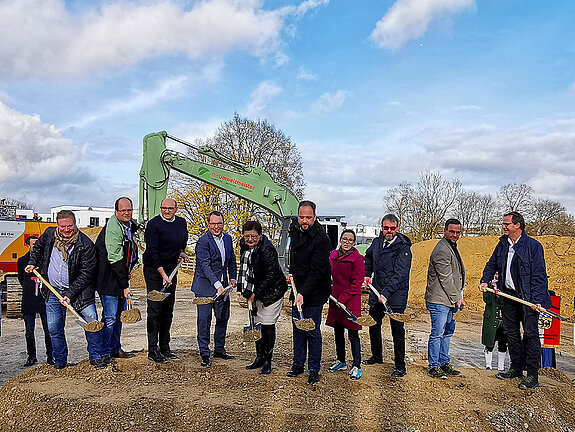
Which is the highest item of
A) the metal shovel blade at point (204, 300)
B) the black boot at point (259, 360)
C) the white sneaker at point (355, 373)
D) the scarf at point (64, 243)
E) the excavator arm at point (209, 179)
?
the excavator arm at point (209, 179)

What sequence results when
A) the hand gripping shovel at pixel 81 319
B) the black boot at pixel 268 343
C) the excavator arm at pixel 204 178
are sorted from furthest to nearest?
the excavator arm at pixel 204 178, the black boot at pixel 268 343, the hand gripping shovel at pixel 81 319

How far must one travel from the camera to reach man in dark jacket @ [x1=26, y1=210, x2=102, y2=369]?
5.93 m

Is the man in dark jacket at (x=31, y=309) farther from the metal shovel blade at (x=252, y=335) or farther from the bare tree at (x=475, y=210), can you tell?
the bare tree at (x=475, y=210)

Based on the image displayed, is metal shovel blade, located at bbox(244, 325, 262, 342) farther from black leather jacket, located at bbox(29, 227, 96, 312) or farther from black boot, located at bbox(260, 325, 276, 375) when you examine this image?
black leather jacket, located at bbox(29, 227, 96, 312)

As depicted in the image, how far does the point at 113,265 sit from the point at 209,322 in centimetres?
143

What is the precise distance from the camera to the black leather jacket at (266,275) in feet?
19.0

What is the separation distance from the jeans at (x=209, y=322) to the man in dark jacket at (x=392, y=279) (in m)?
1.97

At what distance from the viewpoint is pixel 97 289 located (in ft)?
20.2

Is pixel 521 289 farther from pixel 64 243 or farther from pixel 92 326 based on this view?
pixel 64 243

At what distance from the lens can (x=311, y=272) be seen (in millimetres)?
5586

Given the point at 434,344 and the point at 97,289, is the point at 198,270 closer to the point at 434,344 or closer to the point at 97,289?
the point at 97,289

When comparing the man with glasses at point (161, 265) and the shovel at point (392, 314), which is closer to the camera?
the shovel at point (392, 314)

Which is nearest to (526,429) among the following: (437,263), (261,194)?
(437,263)

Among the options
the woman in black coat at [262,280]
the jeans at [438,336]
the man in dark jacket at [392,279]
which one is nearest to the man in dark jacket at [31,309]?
the woman in black coat at [262,280]
